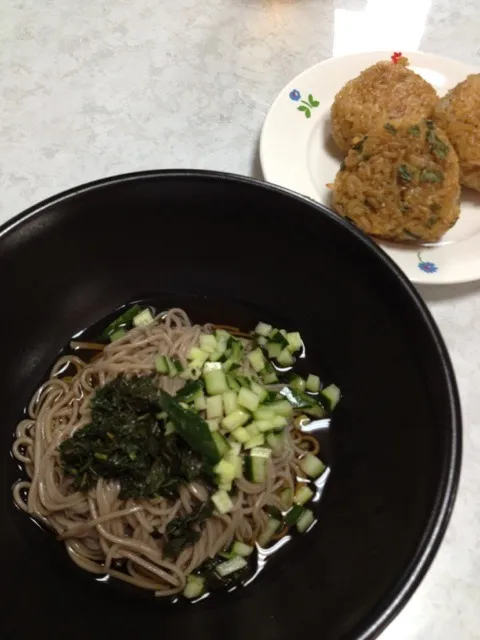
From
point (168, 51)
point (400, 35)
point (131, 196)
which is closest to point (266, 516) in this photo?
point (131, 196)

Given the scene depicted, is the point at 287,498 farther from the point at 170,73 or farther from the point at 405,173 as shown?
the point at 170,73

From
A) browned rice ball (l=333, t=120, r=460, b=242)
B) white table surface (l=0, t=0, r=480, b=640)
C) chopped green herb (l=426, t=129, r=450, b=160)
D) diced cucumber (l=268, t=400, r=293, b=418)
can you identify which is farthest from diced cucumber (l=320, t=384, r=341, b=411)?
chopped green herb (l=426, t=129, r=450, b=160)

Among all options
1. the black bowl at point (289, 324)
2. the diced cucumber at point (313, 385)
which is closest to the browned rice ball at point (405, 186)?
the black bowl at point (289, 324)

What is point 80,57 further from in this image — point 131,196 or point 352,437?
point 352,437

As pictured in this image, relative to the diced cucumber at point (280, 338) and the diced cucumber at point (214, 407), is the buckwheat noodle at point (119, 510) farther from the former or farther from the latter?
the diced cucumber at point (280, 338)

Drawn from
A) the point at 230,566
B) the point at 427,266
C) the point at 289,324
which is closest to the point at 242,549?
the point at 230,566
